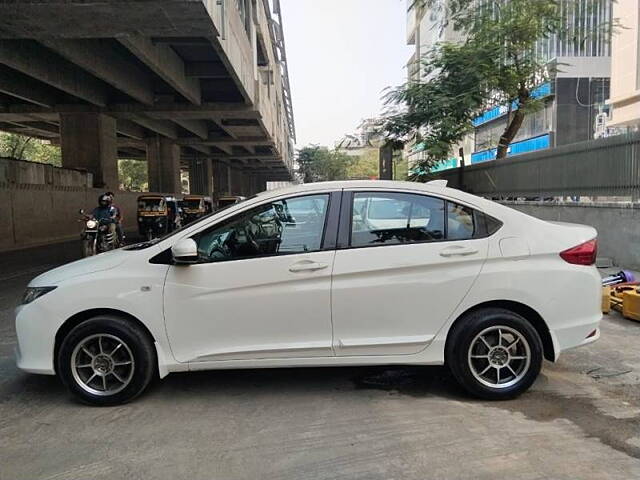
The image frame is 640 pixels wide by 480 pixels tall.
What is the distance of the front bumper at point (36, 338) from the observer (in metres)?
4.18

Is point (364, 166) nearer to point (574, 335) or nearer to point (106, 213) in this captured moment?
point (106, 213)

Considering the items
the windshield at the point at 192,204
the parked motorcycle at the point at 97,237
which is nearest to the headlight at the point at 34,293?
the parked motorcycle at the point at 97,237

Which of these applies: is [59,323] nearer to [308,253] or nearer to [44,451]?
[44,451]

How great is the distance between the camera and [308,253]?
14.0 feet

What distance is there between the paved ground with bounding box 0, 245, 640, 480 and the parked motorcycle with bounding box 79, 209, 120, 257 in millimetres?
8015

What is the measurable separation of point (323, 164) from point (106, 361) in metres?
79.6

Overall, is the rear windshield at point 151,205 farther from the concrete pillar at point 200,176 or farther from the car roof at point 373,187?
the concrete pillar at point 200,176

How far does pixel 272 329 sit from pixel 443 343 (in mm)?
1298

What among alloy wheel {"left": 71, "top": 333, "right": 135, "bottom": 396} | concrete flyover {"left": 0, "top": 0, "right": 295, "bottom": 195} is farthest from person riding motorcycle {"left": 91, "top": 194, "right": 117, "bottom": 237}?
alloy wheel {"left": 71, "top": 333, "right": 135, "bottom": 396}

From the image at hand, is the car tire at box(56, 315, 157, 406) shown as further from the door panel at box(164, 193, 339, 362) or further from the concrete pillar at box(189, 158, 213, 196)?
the concrete pillar at box(189, 158, 213, 196)

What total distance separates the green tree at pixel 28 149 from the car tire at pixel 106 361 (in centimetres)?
5610

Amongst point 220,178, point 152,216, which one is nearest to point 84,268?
point 152,216

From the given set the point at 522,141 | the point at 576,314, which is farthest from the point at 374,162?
the point at 576,314

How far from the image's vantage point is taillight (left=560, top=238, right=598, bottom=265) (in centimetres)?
436
